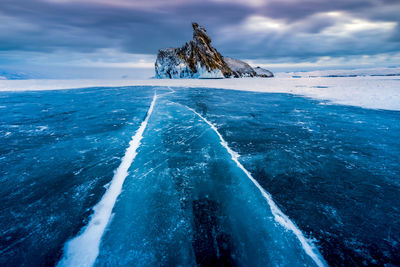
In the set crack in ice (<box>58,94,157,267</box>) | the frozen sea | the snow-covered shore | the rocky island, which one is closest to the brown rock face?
the rocky island

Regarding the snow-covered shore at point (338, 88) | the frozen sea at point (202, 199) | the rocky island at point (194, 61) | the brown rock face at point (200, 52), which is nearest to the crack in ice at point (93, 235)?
the frozen sea at point (202, 199)

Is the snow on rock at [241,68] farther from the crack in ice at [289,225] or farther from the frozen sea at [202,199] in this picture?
the crack in ice at [289,225]

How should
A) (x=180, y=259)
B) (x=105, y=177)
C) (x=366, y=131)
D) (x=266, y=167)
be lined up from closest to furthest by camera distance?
(x=180, y=259) → (x=105, y=177) → (x=266, y=167) → (x=366, y=131)

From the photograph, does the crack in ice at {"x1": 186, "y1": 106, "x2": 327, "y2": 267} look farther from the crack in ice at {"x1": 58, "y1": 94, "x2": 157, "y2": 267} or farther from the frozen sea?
the crack in ice at {"x1": 58, "y1": 94, "x2": 157, "y2": 267}

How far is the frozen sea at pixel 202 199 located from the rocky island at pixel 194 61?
65.4 metres

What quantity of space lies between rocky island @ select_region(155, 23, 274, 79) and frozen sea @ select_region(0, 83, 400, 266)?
215 feet

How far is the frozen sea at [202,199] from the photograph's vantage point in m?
2.50

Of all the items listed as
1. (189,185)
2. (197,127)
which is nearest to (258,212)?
(189,185)

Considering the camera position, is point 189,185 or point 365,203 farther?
point 189,185

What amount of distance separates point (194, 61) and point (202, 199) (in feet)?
239

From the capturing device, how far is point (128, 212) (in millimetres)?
3230

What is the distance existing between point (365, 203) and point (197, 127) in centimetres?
585

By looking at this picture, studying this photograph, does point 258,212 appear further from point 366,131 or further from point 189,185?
point 366,131

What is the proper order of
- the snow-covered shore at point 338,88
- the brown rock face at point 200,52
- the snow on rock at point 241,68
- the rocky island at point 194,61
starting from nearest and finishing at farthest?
the snow-covered shore at point 338,88 → the brown rock face at point 200,52 → the rocky island at point 194,61 → the snow on rock at point 241,68
